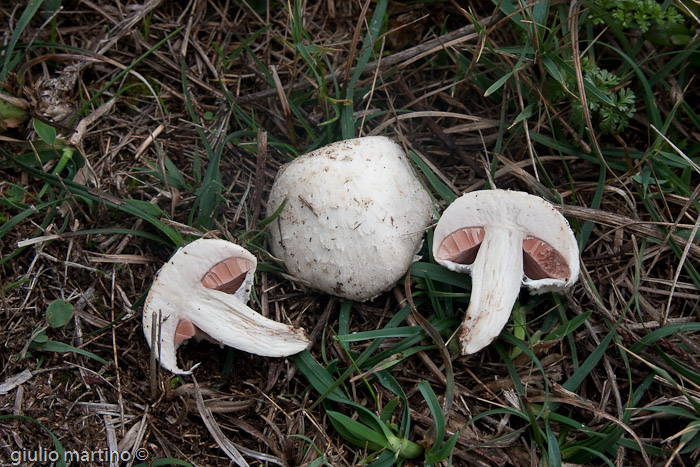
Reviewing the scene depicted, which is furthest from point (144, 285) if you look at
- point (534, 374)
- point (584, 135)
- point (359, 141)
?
point (584, 135)

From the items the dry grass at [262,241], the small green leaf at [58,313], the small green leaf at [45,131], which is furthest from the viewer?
the small green leaf at [45,131]

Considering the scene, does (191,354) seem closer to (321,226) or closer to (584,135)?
(321,226)

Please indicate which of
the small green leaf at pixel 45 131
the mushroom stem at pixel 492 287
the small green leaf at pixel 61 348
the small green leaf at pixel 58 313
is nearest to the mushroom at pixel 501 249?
the mushroom stem at pixel 492 287

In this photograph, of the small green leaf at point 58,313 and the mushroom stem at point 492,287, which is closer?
the mushroom stem at point 492,287

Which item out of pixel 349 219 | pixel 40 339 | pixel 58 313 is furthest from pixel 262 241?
pixel 40 339

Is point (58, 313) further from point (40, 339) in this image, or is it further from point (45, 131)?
point (45, 131)

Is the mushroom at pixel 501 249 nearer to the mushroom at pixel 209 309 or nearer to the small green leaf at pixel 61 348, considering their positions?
the mushroom at pixel 209 309
